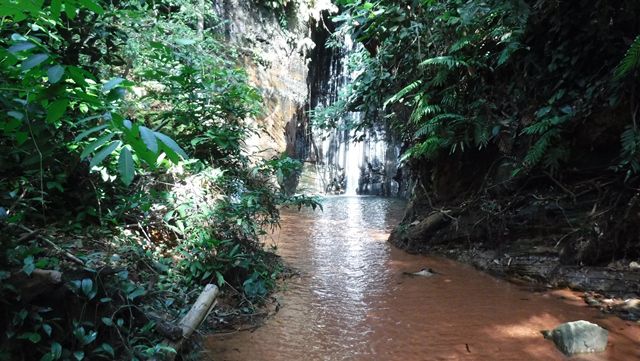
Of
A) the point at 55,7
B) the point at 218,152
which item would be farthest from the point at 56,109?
the point at 218,152

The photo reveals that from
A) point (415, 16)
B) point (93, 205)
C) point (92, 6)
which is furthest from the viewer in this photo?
point (415, 16)

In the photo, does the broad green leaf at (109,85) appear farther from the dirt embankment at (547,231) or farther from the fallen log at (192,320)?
the dirt embankment at (547,231)

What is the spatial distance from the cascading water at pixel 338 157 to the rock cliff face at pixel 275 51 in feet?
13.8

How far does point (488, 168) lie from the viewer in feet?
19.6

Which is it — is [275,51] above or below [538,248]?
above

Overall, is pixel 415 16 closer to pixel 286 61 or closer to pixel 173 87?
pixel 173 87

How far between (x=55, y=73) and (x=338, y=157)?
2059cm

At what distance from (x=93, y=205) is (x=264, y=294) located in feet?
5.61

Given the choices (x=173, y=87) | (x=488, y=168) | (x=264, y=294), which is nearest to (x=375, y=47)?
(x=488, y=168)

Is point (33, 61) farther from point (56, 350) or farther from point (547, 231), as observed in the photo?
point (547, 231)

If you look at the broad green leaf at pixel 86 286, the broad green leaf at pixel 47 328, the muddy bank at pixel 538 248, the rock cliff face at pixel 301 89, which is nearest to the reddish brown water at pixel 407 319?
the muddy bank at pixel 538 248

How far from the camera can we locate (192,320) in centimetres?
238

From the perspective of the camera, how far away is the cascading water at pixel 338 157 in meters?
20.8

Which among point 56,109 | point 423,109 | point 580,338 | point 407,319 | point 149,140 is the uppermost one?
point 423,109
